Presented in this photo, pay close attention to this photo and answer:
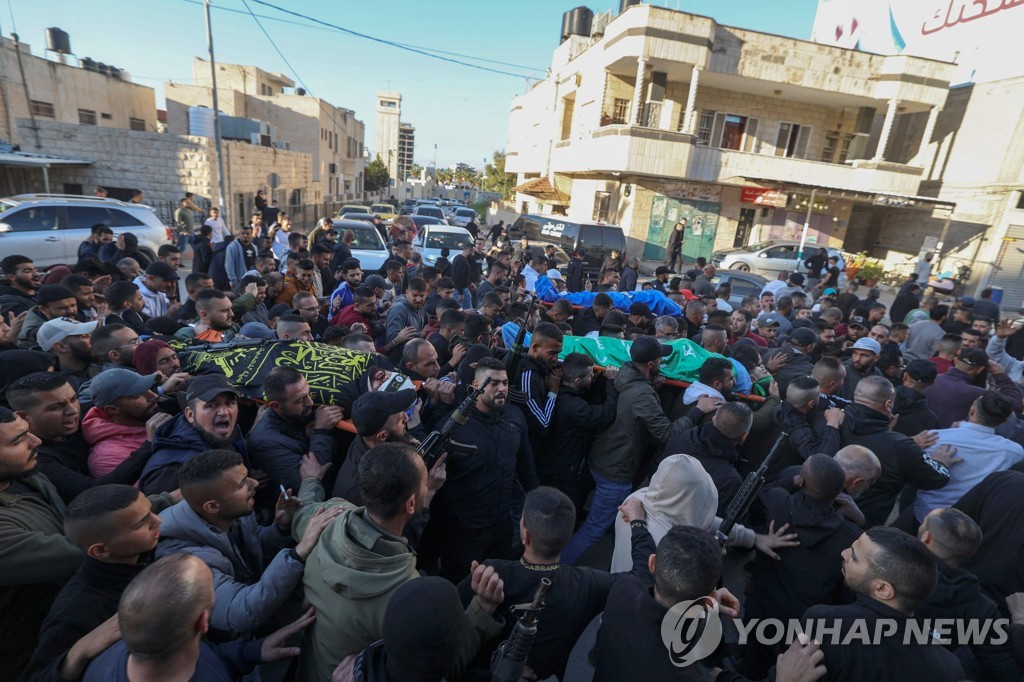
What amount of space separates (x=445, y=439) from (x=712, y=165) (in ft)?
70.3

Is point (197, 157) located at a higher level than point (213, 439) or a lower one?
higher

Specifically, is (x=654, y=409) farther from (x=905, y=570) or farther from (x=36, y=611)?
(x=36, y=611)

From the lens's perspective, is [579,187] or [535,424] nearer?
[535,424]

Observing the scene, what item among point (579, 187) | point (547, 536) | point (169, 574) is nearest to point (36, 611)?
point (169, 574)

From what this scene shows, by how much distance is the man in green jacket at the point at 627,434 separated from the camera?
3.63 meters

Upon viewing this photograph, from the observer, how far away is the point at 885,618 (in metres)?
1.82

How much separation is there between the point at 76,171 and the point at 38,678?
20319 mm

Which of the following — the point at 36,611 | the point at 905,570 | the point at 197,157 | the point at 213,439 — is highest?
the point at 197,157

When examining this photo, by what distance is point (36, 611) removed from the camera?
6.39 feet

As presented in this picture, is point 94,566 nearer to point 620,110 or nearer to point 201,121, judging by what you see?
point 620,110

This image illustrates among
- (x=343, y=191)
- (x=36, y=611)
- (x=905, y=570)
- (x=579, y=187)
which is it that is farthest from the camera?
(x=343, y=191)

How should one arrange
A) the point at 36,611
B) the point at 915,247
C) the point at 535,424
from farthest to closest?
the point at 915,247 < the point at 535,424 < the point at 36,611

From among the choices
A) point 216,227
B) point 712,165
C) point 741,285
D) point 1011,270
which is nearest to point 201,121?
point 216,227

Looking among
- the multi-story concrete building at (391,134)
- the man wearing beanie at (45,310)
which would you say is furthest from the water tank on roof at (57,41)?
the multi-story concrete building at (391,134)
